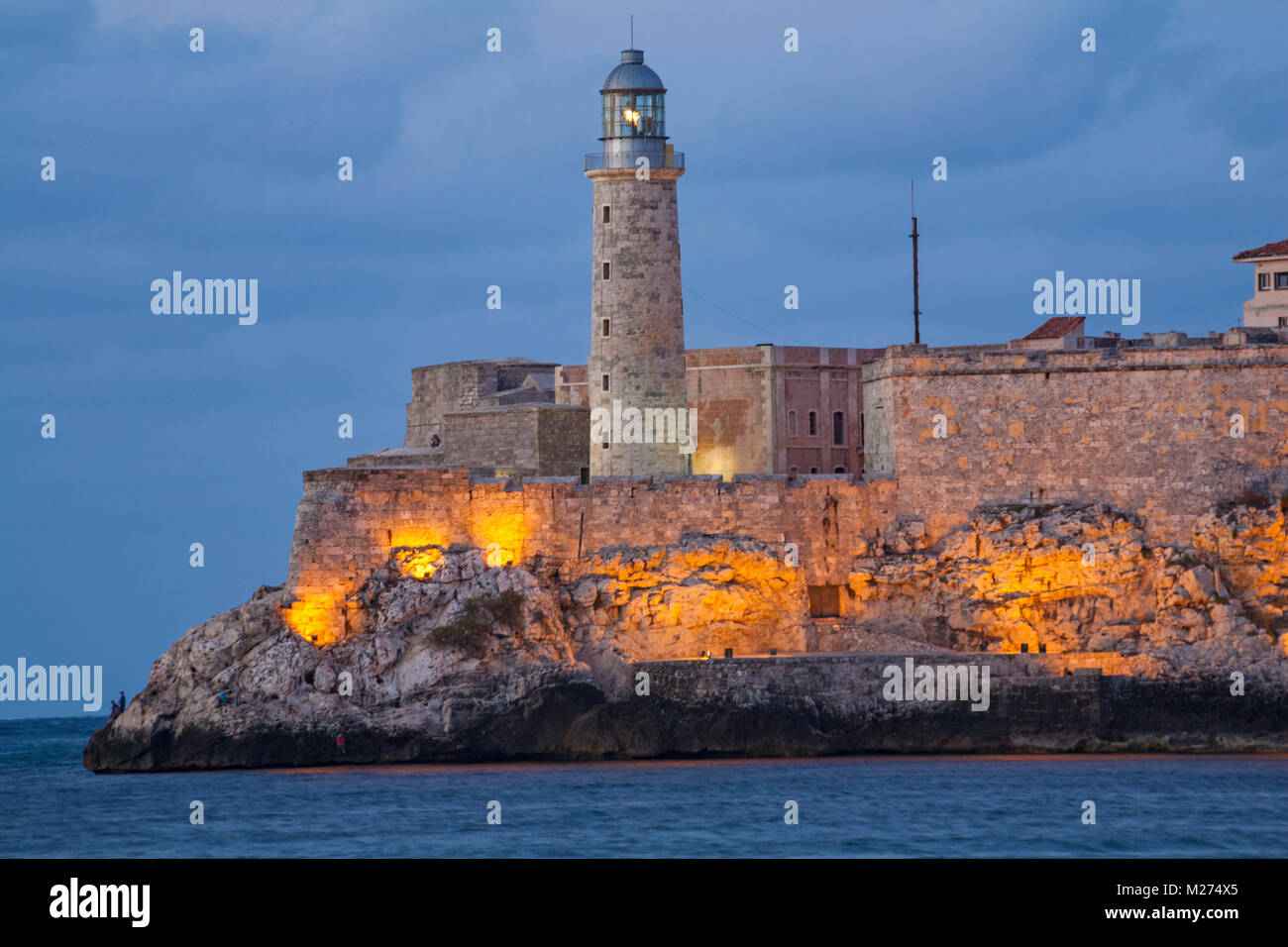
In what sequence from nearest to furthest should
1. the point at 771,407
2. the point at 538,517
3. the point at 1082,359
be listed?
the point at 1082,359 → the point at 538,517 → the point at 771,407

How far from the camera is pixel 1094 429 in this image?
45.0m

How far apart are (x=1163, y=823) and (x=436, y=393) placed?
25.6m

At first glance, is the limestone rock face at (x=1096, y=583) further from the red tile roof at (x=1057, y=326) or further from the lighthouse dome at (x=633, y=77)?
the lighthouse dome at (x=633, y=77)

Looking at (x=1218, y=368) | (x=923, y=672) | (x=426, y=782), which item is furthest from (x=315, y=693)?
(x=1218, y=368)

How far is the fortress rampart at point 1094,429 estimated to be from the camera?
1754 inches

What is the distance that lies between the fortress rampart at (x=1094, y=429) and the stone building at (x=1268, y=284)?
806 cm

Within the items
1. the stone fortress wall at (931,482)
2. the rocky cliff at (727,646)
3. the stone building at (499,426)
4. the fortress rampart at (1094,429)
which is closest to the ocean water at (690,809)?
the rocky cliff at (727,646)

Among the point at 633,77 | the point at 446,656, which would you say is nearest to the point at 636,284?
the point at 633,77

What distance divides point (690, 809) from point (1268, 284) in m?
Result: 22.9

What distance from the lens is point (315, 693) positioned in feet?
140

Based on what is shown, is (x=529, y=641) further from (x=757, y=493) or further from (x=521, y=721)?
(x=757, y=493)

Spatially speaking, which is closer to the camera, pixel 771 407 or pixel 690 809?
pixel 690 809

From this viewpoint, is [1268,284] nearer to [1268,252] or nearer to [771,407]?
[1268,252]

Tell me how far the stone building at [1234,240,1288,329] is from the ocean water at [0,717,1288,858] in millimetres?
14133
